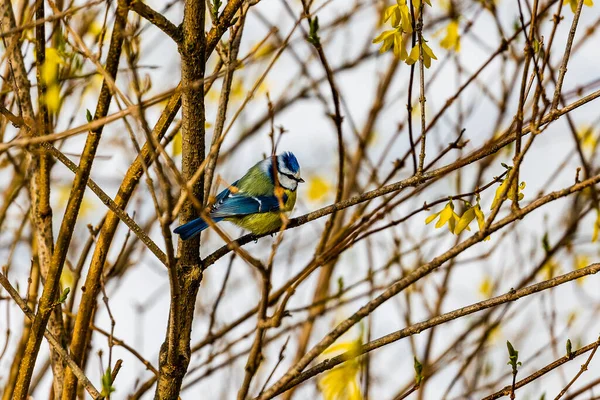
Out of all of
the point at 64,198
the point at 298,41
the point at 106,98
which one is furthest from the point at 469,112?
the point at 64,198

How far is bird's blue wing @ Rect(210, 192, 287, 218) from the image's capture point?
3359mm

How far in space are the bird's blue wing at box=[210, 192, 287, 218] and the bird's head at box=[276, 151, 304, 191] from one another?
28 centimetres

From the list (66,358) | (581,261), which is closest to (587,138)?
(581,261)

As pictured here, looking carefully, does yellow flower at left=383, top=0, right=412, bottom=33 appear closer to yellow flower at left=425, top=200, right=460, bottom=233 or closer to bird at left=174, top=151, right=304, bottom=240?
yellow flower at left=425, top=200, right=460, bottom=233

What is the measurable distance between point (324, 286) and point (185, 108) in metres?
2.29

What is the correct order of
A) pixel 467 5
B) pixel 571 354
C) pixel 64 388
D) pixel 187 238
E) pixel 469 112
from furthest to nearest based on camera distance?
pixel 467 5 < pixel 469 112 < pixel 64 388 < pixel 187 238 < pixel 571 354

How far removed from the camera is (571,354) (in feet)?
6.07

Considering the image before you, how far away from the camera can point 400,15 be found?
199 cm

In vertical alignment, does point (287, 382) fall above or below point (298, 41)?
below

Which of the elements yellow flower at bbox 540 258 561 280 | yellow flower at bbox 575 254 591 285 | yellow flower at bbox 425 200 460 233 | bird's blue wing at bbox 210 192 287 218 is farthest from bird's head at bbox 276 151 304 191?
yellow flower at bbox 575 254 591 285

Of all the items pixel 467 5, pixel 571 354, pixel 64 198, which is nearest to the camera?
pixel 571 354

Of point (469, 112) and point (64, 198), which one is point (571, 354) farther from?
point (64, 198)

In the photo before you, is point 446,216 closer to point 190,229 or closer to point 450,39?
point 190,229

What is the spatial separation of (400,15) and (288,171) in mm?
1787
